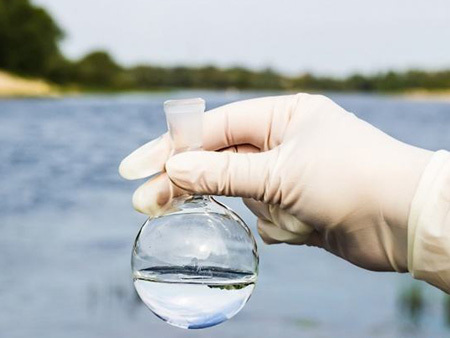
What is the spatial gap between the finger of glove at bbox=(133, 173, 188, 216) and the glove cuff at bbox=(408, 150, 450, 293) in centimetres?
64

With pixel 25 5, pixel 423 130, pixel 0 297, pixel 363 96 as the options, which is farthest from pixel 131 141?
pixel 363 96

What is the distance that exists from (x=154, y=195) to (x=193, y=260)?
38 cm

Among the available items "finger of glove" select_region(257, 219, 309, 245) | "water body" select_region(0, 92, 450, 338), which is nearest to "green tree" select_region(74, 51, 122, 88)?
"water body" select_region(0, 92, 450, 338)

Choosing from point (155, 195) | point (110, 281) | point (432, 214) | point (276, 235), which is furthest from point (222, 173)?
point (110, 281)

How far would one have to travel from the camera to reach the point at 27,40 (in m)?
55.6

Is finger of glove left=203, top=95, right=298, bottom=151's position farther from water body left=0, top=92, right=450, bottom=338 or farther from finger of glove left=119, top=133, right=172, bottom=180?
water body left=0, top=92, right=450, bottom=338

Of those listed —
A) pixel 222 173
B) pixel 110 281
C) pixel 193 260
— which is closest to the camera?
pixel 193 260

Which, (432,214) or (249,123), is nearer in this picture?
(432,214)

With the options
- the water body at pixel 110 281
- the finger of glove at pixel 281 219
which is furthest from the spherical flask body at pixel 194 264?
the water body at pixel 110 281

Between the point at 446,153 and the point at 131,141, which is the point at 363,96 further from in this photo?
the point at 446,153

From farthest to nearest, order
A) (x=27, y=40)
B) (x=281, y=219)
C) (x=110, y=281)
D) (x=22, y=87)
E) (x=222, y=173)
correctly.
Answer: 1. (x=22, y=87)
2. (x=27, y=40)
3. (x=110, y=281)
4. (x=281, y=219)
5. (x=222, y=173)

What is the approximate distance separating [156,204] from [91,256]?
1406 cm

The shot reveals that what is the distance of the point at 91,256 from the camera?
639 inches

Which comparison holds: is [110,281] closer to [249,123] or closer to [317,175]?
[249,123]
